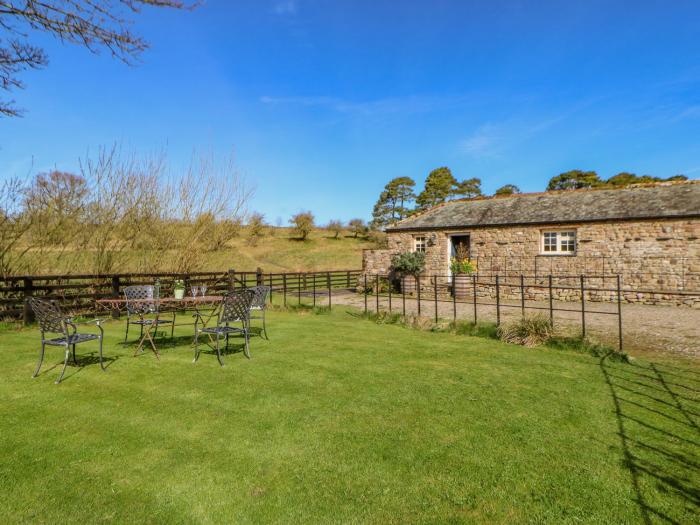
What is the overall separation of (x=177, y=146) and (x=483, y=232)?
480 inches

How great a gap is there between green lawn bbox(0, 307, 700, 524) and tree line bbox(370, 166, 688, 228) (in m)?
36.9

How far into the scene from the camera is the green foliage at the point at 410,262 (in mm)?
17109

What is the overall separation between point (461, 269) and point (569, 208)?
4.76m

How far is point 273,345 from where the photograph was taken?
7320 millimetres

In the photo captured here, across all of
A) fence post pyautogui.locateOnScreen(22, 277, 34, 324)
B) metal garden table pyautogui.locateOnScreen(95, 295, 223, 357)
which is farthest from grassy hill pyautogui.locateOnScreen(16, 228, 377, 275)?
metal garden table pyautogui.locateOnScreen(95, 295, 223, 357)

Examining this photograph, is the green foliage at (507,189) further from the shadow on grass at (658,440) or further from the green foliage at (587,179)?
the shadow on grass at (658,440)

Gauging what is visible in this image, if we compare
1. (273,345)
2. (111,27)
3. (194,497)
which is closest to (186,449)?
(194,497)

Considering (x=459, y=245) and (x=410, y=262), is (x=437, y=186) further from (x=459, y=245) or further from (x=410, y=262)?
(x=410, y=262)

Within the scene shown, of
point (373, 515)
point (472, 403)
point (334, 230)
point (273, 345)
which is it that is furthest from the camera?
point (334, 230)

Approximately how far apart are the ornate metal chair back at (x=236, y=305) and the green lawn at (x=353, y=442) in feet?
2.64

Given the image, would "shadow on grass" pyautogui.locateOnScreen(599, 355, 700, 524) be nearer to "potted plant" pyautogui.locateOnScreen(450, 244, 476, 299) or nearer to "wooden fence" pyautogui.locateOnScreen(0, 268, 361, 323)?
"wooden fence" pyautogui.locateOnScreen(0, 268, 361, 323)

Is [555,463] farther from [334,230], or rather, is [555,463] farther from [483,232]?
[334,230]

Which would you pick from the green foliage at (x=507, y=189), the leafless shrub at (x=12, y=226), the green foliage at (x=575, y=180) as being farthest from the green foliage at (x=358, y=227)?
the leafless shrub at (x=12, y=226)

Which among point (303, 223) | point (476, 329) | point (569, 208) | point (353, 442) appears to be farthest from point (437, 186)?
point (353, 442)
